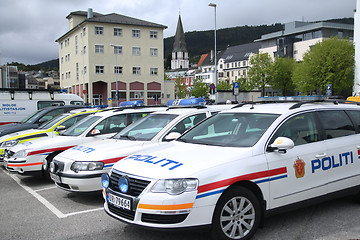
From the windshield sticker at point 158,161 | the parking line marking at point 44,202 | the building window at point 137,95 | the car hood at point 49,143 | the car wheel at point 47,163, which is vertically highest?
the building window at point 137,95

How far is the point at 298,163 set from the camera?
4.34 metres

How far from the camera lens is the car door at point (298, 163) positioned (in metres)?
4.16

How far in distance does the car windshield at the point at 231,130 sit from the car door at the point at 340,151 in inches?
35.6

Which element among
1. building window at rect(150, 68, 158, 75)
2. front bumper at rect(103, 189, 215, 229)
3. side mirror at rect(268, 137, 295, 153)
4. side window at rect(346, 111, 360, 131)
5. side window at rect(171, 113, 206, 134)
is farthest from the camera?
building window at rect(150, 68, 158, 75)

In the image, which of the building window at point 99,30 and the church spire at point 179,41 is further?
the church spire at point 179,41

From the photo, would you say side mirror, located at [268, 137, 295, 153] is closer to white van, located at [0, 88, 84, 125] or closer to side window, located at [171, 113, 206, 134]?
side window, located at [171, 113, 206, 134]

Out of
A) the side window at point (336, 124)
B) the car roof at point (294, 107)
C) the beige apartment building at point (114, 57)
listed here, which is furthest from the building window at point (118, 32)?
the side window at point (336, 124)

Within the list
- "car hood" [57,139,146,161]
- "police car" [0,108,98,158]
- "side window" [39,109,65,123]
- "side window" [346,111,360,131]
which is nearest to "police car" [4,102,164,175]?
"police car" [0,108,98,158]

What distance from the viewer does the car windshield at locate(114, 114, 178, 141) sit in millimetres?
6504

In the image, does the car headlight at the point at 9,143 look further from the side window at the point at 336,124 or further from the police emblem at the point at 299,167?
the side window at the point at 336,124

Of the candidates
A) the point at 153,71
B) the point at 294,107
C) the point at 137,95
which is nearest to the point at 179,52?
the point at 153,71

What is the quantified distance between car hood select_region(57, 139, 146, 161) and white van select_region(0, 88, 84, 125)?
9.57 m

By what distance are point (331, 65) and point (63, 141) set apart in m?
42.5

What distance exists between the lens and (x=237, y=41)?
654 feet
